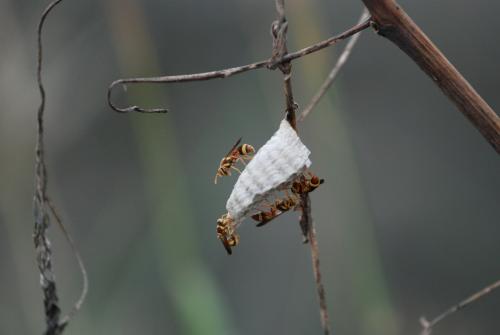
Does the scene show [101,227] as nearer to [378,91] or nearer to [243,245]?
[243,245]

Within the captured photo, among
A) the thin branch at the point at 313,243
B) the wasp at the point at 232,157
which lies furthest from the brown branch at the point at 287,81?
the wasp at the point at 232,157

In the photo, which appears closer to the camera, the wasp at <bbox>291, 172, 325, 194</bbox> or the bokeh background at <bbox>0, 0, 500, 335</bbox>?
the wasp at <bbox>291, 172, 325, 194</bbox>

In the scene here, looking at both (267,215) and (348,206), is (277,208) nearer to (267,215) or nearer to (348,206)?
(267,215)

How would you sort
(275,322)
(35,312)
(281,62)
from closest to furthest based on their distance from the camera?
1. (281,62)
2. (275,322)
3. (35,312)

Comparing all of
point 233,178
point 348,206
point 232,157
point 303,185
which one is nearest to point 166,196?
point 233,178

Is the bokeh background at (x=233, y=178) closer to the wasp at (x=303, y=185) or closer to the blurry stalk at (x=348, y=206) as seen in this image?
the blurry stalk at (x=348, y=206)

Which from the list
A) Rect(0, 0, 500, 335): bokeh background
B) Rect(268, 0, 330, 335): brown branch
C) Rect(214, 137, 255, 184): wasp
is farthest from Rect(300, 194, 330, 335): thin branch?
Rect(0, 0, 500, 335): bokeh background

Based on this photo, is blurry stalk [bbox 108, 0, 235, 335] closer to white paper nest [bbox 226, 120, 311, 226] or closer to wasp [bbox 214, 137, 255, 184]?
wasp [bbox 214, 137, 255, 184]

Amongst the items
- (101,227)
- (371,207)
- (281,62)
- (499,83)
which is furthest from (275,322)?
(281,62)
